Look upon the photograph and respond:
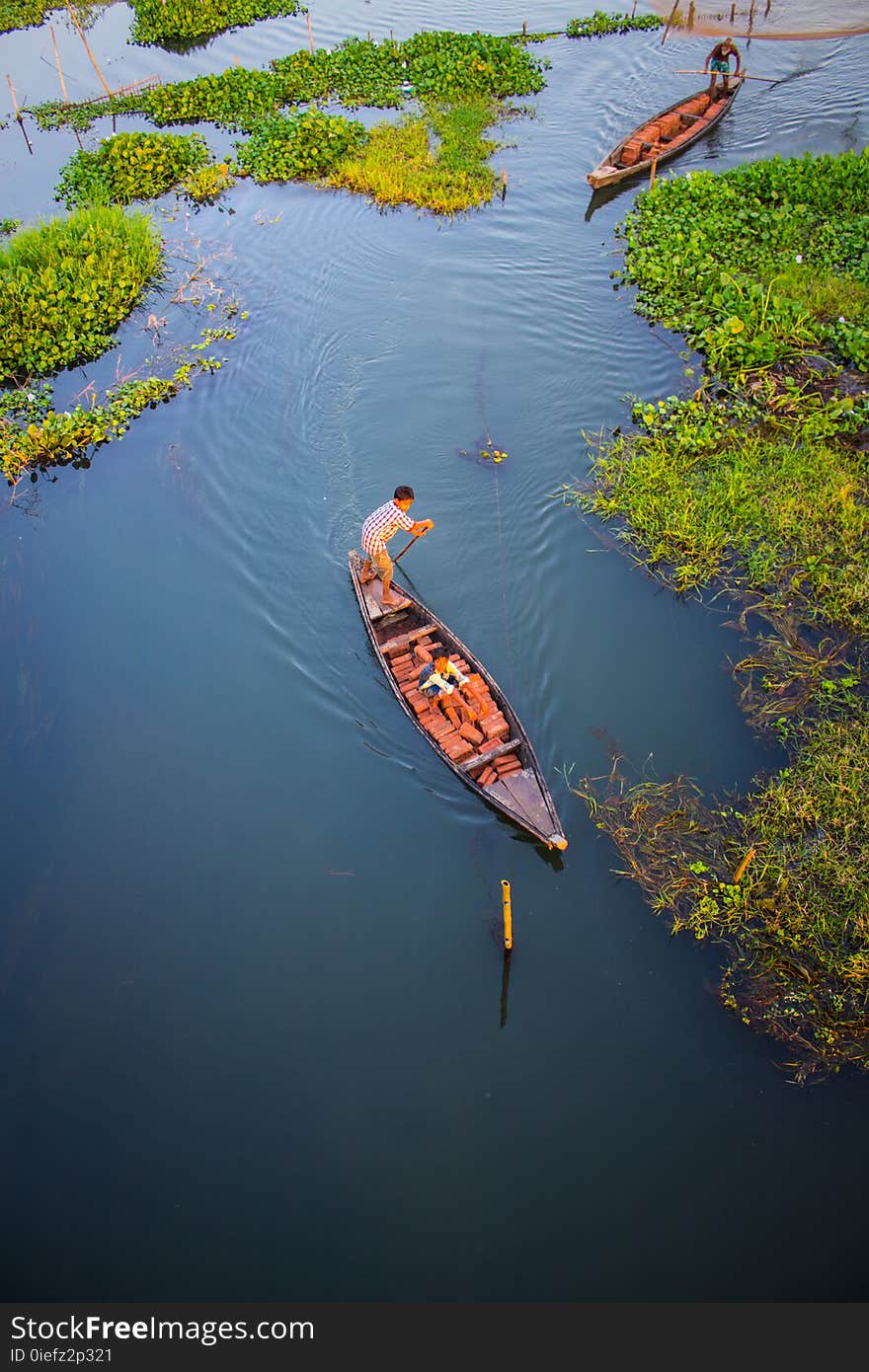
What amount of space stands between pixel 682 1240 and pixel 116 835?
723 cm

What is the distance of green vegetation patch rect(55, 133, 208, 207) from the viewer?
20062 millimetres

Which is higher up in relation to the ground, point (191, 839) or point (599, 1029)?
point (191, 839)

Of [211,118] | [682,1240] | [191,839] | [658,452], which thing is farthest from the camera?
[211,118]

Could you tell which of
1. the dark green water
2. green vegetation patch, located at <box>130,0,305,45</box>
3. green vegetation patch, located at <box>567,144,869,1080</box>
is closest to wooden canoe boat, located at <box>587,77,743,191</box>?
green vegetation patch, located at <box>567,144,869,1080</box>

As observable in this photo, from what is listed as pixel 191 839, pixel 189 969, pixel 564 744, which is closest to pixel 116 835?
pixel 191 839

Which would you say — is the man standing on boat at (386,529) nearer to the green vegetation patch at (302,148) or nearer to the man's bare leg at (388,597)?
the man's bare leg at (388,597)

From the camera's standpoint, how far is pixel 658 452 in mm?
13297

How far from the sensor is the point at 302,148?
2056cm

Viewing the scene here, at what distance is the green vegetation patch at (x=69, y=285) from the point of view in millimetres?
16047

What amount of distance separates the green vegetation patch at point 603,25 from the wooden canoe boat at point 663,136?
5.45m

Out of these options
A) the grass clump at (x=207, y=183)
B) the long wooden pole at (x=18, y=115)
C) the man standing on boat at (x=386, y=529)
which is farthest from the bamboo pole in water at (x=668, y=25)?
the man standing on boat at (x=386, y=529)

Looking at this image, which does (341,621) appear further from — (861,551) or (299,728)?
(861,551)

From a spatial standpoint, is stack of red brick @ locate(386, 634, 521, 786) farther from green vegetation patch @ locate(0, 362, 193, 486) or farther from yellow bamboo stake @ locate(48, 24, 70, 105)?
yellow bamboo stake @ locate(48, 24, 70, 105)

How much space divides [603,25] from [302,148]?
35.9 feet
